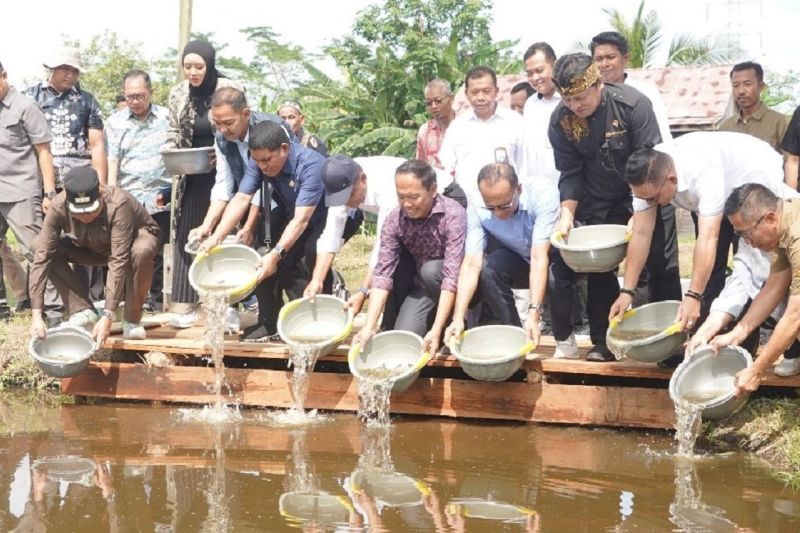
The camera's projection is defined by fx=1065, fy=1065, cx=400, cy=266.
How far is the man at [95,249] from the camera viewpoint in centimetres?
628

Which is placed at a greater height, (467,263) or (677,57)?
(677,57)

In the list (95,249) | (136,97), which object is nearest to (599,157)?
(95,249)

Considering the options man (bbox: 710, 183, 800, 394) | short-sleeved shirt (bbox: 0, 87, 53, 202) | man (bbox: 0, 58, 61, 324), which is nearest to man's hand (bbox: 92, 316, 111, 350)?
man (bbox: 0, 58, 61, 324)

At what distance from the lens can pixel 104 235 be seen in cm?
663

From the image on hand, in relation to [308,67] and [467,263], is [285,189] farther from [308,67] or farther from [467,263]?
[308,67]

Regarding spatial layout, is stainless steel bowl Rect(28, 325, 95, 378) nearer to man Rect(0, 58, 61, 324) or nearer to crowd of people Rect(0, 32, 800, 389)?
crowd of people Rect(0, 32, 800, 389)

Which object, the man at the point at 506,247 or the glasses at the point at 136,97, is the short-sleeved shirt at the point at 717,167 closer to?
the man at the point at 506,247

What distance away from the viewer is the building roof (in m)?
17.7

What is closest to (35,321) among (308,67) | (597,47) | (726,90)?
(597,47)

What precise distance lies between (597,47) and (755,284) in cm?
183

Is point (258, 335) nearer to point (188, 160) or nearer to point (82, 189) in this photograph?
point (188, 160)

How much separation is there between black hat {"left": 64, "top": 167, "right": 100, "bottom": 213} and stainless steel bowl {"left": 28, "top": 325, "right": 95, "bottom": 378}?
725 millimetres

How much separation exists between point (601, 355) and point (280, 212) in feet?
7.30

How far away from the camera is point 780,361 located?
17.4 feet
